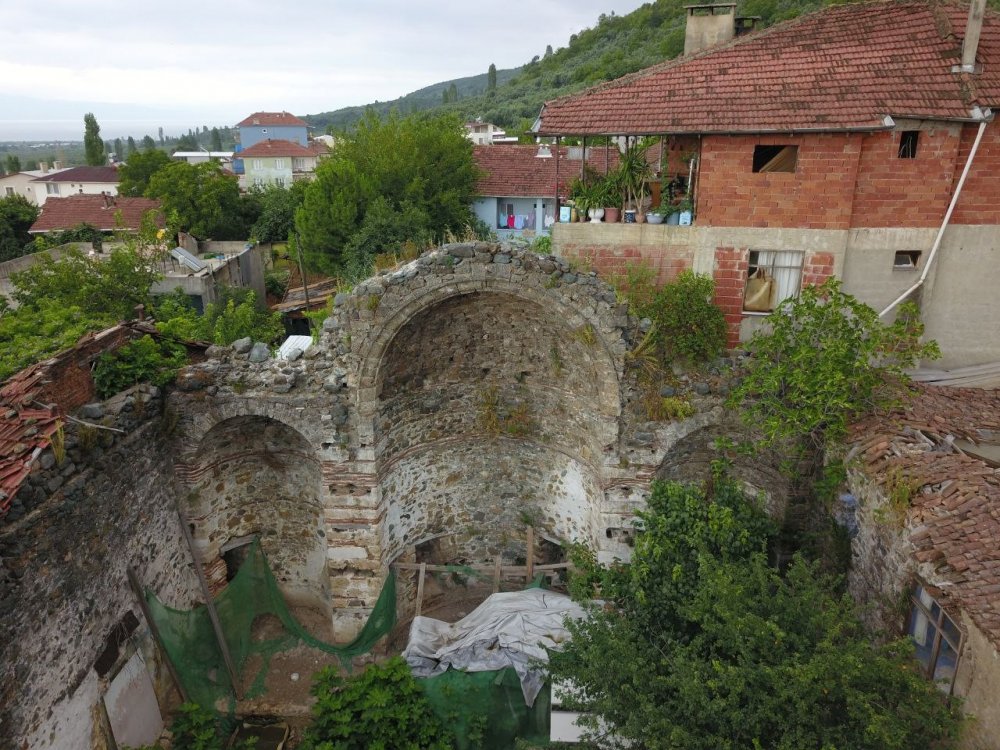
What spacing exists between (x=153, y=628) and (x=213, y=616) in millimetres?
1153

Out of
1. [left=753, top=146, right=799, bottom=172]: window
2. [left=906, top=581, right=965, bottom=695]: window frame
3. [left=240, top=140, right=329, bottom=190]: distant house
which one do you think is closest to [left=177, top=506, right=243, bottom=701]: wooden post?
[left=906, top=581, right=965, bottom=695]: window frame

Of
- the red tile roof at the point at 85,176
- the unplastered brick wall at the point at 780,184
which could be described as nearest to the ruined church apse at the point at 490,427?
the unplastered brick wall at the point at 780,184

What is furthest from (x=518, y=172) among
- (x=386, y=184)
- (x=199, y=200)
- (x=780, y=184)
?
(x=780, y=184)

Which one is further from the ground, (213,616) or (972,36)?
(972,36)

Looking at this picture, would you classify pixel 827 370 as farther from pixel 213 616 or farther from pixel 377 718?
pixel 213 616

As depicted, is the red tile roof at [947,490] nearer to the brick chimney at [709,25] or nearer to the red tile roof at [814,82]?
the red tile roof at [814,82]

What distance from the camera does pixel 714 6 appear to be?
1369 cm

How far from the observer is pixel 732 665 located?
630 cm

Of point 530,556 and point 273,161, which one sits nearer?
point 530,556

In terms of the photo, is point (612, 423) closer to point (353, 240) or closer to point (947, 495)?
point (947, 495)

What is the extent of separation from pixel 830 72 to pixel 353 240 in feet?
54.9

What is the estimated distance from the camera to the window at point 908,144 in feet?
35.3

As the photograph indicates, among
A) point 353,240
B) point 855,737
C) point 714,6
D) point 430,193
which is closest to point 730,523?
point 855,737

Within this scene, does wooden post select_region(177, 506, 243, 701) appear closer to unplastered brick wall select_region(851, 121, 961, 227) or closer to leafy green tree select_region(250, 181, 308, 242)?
unplastered brick wall select_region(851, 121, 961, 227)
